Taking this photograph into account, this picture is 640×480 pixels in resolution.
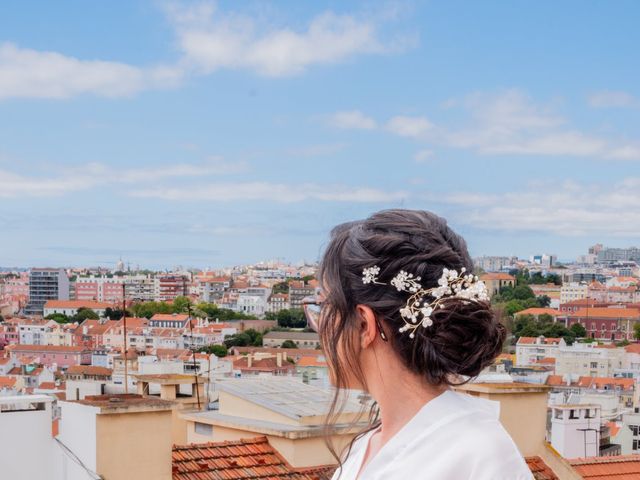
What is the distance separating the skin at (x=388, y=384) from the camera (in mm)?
1151

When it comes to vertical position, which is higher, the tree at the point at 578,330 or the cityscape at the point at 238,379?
the cityscape at the point at 238,379

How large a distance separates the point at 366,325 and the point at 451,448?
0.20m

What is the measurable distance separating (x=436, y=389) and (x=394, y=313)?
0.36 feet

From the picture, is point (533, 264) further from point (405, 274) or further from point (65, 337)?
point (405, 274)

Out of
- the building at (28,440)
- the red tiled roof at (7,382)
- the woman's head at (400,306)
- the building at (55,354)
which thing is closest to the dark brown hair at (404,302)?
the woman's head at (400,306)

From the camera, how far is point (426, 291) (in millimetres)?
1152

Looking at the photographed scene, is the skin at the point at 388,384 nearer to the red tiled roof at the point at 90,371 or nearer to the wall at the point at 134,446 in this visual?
the wall at the point at 134,446

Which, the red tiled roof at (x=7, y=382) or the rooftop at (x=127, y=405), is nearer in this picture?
the rooftop at (x=127, y=405)

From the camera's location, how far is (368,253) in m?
1.18

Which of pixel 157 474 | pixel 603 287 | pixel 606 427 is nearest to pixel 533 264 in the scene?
pixel 603 287

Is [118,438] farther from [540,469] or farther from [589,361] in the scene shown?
[589,361]

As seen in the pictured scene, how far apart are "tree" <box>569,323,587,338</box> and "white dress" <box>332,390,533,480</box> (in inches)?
3397

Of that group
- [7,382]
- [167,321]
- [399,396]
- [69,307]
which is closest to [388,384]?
[399,396]

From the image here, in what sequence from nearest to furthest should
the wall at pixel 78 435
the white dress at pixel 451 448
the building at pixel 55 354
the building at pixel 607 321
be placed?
the white dress at pixel 451 448 → the wall at pixel 78 435 → the building at pixel 55 354 → the building at pixel 607 321
